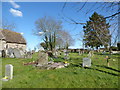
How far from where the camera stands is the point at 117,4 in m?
3.12

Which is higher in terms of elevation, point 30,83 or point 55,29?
point 55,29

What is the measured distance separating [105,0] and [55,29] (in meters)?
33.5

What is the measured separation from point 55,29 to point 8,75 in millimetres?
31653

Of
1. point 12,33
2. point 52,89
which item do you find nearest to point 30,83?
point 52,89

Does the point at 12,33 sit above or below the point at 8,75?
above

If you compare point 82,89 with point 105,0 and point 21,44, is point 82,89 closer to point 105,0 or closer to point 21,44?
point 105,0

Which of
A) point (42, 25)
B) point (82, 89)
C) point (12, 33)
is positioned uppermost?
point (42, 25)

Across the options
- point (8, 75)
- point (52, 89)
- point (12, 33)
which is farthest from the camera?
point (12, 33)

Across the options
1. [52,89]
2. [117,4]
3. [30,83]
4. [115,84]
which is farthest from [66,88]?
[117,4]

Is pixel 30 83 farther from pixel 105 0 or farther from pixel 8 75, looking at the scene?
pixel 105 0

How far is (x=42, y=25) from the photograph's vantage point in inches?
1405

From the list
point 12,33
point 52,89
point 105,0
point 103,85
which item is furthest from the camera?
point 12,33

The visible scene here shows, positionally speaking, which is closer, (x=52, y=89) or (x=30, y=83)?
(x=52, y=89)

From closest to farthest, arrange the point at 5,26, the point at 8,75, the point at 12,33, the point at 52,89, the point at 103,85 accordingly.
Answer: the point at 52,89
the point at 103,85
the point at 8,75
the point at 5,26
the point at 12,33
